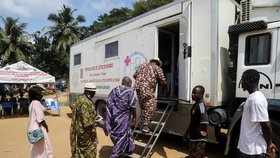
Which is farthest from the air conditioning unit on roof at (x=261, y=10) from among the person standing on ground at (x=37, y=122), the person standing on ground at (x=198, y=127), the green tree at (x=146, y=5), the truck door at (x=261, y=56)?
the green tree at (x=146, y=5)

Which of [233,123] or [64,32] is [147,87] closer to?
[233,123]

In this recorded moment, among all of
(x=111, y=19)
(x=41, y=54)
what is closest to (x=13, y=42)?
(x=41, y=54)

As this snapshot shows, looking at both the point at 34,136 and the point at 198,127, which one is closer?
the point at 34,136

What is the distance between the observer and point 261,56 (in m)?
4.56

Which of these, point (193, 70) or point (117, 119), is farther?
point (193, 70)

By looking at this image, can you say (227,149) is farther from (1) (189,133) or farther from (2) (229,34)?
(2) (229,34)

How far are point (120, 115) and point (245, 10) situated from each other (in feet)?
9.74

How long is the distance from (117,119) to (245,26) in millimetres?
2755

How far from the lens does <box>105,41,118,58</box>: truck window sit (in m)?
7.94

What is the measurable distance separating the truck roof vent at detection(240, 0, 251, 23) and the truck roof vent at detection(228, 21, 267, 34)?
0.32m

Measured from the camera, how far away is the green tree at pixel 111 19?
3619 centimetres

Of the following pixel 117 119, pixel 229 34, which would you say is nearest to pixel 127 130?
pixel 117 119

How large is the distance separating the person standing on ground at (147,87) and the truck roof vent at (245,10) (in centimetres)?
194

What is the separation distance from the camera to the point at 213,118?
16.5ft
